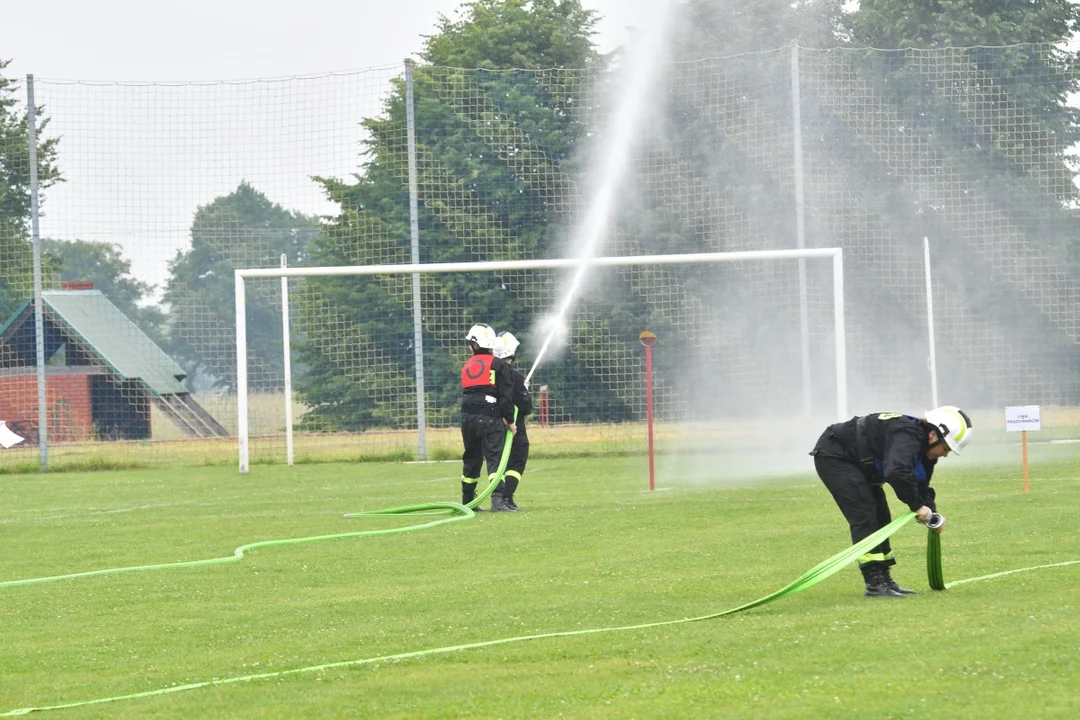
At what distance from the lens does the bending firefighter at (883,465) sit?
8953 millimetres

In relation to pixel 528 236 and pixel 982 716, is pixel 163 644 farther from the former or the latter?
pixel 528 236

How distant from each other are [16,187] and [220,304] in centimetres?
554

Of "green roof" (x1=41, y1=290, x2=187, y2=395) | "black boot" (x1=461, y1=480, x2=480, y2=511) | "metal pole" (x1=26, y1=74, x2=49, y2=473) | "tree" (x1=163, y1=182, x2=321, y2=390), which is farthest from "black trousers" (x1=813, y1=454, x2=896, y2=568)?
"green roof" (x1=41, y1=290, x2=187, y2=395)

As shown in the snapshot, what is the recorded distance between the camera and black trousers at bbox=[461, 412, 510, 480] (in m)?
15.8

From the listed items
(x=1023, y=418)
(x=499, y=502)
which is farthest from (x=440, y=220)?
(x=1023, y=418)

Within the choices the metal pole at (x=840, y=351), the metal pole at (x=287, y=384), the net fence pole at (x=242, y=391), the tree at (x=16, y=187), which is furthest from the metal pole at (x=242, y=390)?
the metal pole at (x=840, y=351)

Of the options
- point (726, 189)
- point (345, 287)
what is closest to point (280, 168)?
point (345, 287)

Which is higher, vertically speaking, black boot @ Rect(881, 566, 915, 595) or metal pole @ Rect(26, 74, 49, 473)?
metal pole @ Rect(26, 74, 49, 473)

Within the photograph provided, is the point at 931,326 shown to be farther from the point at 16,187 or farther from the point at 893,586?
the point at 893,586

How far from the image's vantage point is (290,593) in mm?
10367

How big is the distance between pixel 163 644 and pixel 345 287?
19494 mm

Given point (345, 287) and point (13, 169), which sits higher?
point (13, 169)

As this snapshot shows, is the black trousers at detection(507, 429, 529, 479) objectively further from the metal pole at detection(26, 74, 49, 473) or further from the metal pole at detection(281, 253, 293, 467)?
the metal pole at detection(26, 74, 49, 473)

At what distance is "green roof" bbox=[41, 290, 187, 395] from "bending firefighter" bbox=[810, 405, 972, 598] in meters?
20.8
